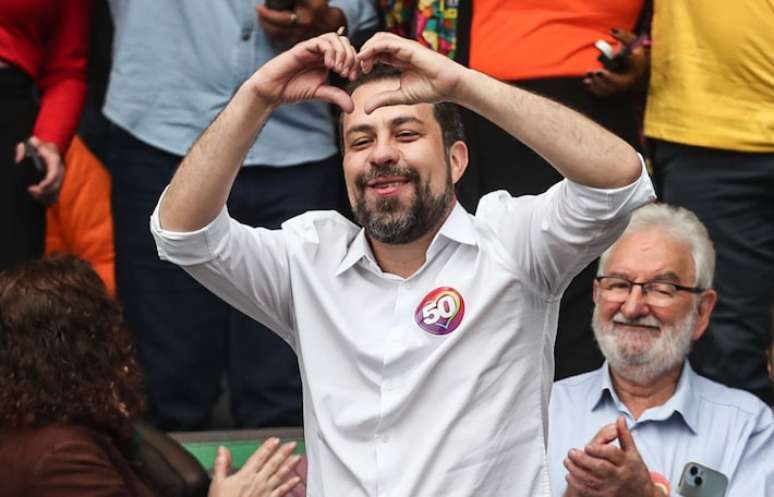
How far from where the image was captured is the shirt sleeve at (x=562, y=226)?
11.3ft

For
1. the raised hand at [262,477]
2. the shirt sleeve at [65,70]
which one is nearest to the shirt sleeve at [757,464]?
the raised hand at [262,477]

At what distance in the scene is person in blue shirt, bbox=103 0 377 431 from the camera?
497 centimetres

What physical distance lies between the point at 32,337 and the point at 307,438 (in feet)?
2.11

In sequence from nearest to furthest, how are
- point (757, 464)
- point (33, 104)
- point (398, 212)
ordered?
point (398, 212) < point (757, 464) < point (33, 104)

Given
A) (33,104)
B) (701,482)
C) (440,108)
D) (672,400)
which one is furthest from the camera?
(33,104)

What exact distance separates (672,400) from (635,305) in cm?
30

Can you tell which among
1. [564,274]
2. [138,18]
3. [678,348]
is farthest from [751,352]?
[138,18]

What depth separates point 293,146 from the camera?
4.99m

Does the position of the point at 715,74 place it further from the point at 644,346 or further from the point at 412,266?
the point at 412,266

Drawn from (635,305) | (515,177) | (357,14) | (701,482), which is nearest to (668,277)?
(635,305)

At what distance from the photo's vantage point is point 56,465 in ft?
11.3

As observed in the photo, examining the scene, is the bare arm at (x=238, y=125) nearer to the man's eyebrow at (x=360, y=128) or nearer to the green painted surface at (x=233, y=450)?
the man's eyebrow at (x=360, y=128)

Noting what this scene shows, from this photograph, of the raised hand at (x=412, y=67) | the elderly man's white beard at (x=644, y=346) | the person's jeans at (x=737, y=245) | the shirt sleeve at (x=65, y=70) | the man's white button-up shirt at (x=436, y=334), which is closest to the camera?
the raised hand at (x=412, y=67)

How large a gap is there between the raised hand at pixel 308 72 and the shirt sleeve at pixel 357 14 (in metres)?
1.44
